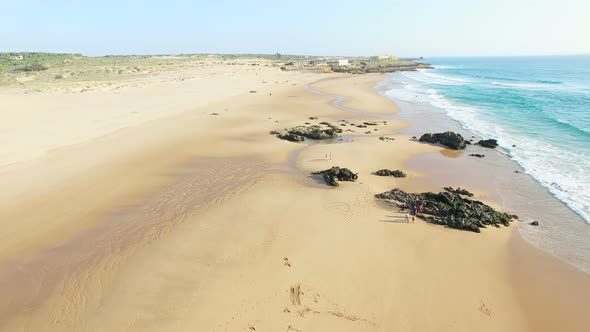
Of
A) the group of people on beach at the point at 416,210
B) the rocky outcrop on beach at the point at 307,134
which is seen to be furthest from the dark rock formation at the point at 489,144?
the group of people on beach at the point at 416,210

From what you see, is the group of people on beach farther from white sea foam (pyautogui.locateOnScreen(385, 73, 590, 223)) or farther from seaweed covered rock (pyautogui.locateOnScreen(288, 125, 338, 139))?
seaweed covered rock (pyautogui.locateOnScreen(288, 125, 338, 139))

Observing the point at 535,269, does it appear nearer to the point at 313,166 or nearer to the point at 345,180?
the point at 345,180

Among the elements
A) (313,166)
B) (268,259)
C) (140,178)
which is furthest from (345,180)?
(140,178)

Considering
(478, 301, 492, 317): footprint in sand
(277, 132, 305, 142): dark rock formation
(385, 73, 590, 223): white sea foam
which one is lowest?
(478, 301, 492, 317): footprint in sand

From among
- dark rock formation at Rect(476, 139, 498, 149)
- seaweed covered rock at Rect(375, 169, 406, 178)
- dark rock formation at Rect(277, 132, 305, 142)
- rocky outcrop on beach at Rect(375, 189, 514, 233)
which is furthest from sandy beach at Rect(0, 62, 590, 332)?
dark rock formation at Rect(476, 139, 498, 149)

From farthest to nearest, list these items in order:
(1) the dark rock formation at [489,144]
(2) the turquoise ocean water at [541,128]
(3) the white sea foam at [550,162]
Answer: (1) the dark rock formation at [489,144] < (2) the turquoise ocean water at [541,128] < (3) the white sea foam at [550,162]

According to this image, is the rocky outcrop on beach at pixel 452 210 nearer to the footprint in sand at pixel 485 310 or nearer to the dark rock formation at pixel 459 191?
the dark rock formation at pixel 459 191
